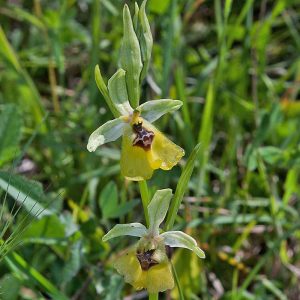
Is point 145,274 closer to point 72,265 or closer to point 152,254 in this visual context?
point 152,254

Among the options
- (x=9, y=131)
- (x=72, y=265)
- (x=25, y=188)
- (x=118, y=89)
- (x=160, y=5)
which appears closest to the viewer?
(x=118, y=89)

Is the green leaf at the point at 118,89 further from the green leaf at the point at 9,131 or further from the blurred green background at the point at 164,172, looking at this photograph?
the green leaf at the point at 9,131

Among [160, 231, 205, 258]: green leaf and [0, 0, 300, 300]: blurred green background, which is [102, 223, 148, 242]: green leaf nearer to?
[160, 231, 205, 258]: green leaf

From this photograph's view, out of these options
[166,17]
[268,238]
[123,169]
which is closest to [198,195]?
[268,238]

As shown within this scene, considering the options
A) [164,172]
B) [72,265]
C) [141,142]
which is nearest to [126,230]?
[141,142]

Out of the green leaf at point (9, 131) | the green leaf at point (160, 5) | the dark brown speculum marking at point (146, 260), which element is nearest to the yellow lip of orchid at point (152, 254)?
the dark brown speculum marking at point (146, 260)

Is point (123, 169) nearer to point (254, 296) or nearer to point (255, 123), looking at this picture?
point (254, 296)
